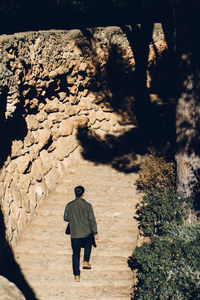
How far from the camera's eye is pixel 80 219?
7.04 metres

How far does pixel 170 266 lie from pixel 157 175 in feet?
9.51

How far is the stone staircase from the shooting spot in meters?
7.14

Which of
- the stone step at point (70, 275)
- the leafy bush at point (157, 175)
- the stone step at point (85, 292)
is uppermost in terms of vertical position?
the leafy bush at point (157, 175)

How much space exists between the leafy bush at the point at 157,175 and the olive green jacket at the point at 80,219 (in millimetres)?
2448

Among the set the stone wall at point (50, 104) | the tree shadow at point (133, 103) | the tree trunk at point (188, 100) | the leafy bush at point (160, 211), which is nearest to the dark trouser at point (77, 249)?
the leafy bush at point (160, 211)

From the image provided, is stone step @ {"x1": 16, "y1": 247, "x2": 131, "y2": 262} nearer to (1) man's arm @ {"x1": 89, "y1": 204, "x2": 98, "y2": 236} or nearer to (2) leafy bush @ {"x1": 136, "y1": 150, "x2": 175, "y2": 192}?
(1) man's arm @ {"x1": 89, "y1": 204, "x2": 98, "y2": 236}

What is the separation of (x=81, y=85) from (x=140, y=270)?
5.58 m

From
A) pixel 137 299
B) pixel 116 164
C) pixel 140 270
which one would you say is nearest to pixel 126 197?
pixel 116 164

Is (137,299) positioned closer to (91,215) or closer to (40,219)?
(91,215)

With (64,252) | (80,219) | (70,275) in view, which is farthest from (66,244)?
(80,219)

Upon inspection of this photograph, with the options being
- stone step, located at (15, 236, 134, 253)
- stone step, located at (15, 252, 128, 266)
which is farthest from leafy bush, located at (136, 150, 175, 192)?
stone step, located at (15, 252, 128, 266)

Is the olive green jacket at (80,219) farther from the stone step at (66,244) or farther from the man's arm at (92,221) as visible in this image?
the stone step at (66,244)

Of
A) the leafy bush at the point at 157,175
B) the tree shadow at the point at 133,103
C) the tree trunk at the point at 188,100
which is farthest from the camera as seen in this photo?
the tree shadow at the point at 133,103

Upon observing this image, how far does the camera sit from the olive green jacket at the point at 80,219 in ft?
23.0
